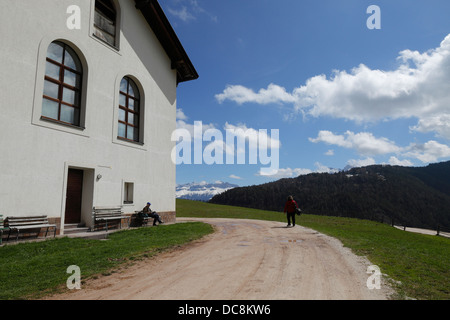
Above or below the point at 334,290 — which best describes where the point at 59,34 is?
above

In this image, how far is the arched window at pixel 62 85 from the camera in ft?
37.8

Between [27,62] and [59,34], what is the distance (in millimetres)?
2133

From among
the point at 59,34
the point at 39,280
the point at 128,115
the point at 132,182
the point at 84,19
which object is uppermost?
the point at 84,19

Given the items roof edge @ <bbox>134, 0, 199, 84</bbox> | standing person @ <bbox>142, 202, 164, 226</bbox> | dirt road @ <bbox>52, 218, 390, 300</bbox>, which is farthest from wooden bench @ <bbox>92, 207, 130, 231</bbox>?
roof edge @ <bbox>134, 0, 199, 84</bbox>

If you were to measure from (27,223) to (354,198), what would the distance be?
371ft

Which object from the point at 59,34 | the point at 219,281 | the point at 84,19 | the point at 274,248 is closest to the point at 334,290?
the point at 219,281

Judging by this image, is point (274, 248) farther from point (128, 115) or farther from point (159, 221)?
point (128, 115)

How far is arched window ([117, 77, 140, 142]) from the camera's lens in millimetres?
15031

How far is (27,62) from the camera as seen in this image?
10.5m

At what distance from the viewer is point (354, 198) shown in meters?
107

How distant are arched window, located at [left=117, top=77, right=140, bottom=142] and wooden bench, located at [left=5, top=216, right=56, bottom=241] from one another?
18.1 feet

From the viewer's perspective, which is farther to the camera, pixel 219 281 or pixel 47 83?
pixel 47 83

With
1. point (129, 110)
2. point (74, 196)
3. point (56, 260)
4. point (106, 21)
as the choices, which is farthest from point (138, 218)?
point (106, 21)

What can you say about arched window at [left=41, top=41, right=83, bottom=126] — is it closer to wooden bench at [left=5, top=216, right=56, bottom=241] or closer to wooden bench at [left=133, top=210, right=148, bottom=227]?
wooden bench at [left=5, top=216, right=56, bottom=241]
